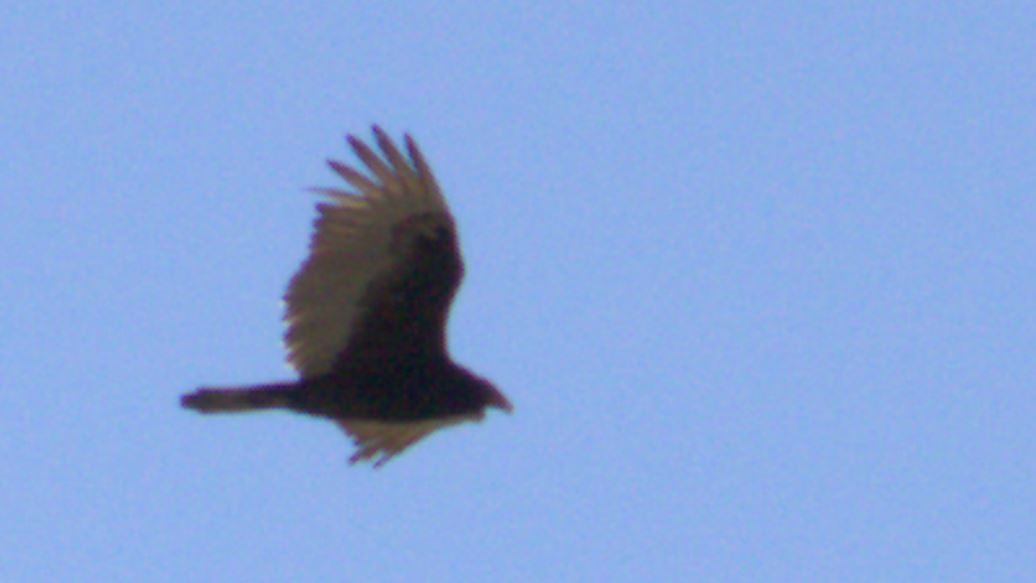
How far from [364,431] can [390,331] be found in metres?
0.62

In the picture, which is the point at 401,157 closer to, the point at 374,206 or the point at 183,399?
the point at 374,206

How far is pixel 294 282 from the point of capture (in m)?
24.6

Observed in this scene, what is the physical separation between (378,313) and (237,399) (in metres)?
0.93

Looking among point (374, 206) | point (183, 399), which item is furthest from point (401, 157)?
point (183, 399)

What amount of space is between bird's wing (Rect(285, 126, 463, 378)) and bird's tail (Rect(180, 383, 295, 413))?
28cm

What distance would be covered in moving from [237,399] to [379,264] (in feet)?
3.62

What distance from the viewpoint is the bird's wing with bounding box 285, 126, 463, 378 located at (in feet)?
80.8

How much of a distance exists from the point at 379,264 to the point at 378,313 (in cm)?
28

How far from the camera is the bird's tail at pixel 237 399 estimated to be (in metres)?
24.6

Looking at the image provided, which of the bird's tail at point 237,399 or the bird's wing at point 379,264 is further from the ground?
the bird's wing at point 379,264

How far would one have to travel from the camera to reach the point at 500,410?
81.9 feet

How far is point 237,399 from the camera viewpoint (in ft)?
80.8

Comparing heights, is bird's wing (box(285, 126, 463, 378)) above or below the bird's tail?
above

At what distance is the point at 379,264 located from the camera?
24734mm
